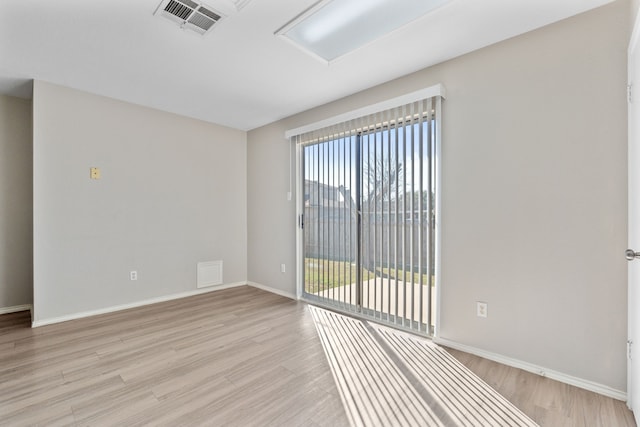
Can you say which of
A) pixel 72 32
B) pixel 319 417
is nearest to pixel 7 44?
pixel 72 32

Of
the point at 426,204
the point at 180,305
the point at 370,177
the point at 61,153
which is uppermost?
the point at 61,153

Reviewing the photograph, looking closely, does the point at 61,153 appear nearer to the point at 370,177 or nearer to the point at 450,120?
the point at 370,177

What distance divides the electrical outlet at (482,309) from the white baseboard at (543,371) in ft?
0.95

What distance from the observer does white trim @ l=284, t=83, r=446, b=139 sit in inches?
102

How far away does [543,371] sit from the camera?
2.08 metres

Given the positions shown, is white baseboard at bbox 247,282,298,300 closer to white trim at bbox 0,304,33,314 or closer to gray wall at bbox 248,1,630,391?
gray wall at bbox 248,1,630,391

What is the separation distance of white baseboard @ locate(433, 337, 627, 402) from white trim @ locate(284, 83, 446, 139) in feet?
7.14

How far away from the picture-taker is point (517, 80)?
87.8 inches

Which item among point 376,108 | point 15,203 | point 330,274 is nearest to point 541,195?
point 376,108

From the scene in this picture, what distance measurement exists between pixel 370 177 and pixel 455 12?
1.59m

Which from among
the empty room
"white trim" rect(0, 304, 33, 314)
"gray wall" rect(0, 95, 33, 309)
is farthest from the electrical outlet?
"gray wall" rect(0, 95, 33, 309)

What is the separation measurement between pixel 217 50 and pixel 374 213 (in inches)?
83.4

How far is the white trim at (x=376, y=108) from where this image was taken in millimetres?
2590

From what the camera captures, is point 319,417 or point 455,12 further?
point 455,12
